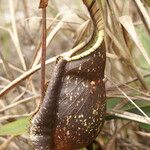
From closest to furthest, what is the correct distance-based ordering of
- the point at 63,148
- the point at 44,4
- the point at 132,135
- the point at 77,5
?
the point at 44,4
the point at 63,148
the point at 132,135
the point at 77,5

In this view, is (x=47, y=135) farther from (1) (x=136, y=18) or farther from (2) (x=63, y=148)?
(1) (x=136, y=18)

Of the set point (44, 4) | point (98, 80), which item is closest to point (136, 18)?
point (98, 80)

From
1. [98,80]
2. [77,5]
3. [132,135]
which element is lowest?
[132,135]

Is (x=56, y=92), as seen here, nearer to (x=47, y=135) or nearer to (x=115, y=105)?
(x=47, y=135)

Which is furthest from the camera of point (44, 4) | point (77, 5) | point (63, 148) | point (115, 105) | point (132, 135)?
point (77, 5)

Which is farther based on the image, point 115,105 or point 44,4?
point 115,105

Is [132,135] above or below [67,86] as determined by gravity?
below

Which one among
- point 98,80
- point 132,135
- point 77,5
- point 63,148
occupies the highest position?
point 77,5

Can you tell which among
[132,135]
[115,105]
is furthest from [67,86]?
[132,135]

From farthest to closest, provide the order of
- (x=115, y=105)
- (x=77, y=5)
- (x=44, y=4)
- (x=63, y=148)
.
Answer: (x=77, y=5)
(x=115, y=105)
(x=63, y=148)
(x=44, y=4)
